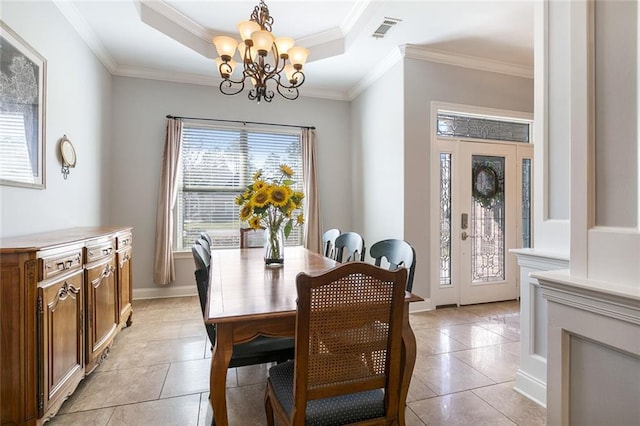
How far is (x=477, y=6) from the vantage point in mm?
2896

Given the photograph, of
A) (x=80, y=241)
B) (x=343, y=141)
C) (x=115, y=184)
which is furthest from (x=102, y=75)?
(x=343, y=141)

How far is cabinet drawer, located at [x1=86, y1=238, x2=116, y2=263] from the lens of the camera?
219 cm

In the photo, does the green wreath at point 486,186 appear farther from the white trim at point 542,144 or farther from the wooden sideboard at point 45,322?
the wooden sideboard at point 45,322

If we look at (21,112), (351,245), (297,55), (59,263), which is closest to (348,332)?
(351,245)

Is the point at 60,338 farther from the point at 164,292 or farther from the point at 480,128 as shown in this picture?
the point at 480,128

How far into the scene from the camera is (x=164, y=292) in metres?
4.23

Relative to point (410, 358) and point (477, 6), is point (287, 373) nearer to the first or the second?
point (410, 358)

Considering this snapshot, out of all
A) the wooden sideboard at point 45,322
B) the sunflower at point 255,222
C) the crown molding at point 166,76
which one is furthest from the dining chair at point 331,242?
the crown molding at point 166,76

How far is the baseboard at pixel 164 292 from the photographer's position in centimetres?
414

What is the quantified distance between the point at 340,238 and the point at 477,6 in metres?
2.49

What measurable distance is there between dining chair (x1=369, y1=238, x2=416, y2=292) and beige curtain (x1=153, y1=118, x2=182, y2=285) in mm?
3043

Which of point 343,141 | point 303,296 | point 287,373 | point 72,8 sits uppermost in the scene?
point 72,8

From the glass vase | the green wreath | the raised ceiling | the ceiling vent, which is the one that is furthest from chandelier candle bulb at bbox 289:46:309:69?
the green wreath

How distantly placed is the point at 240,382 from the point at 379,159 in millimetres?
3062
